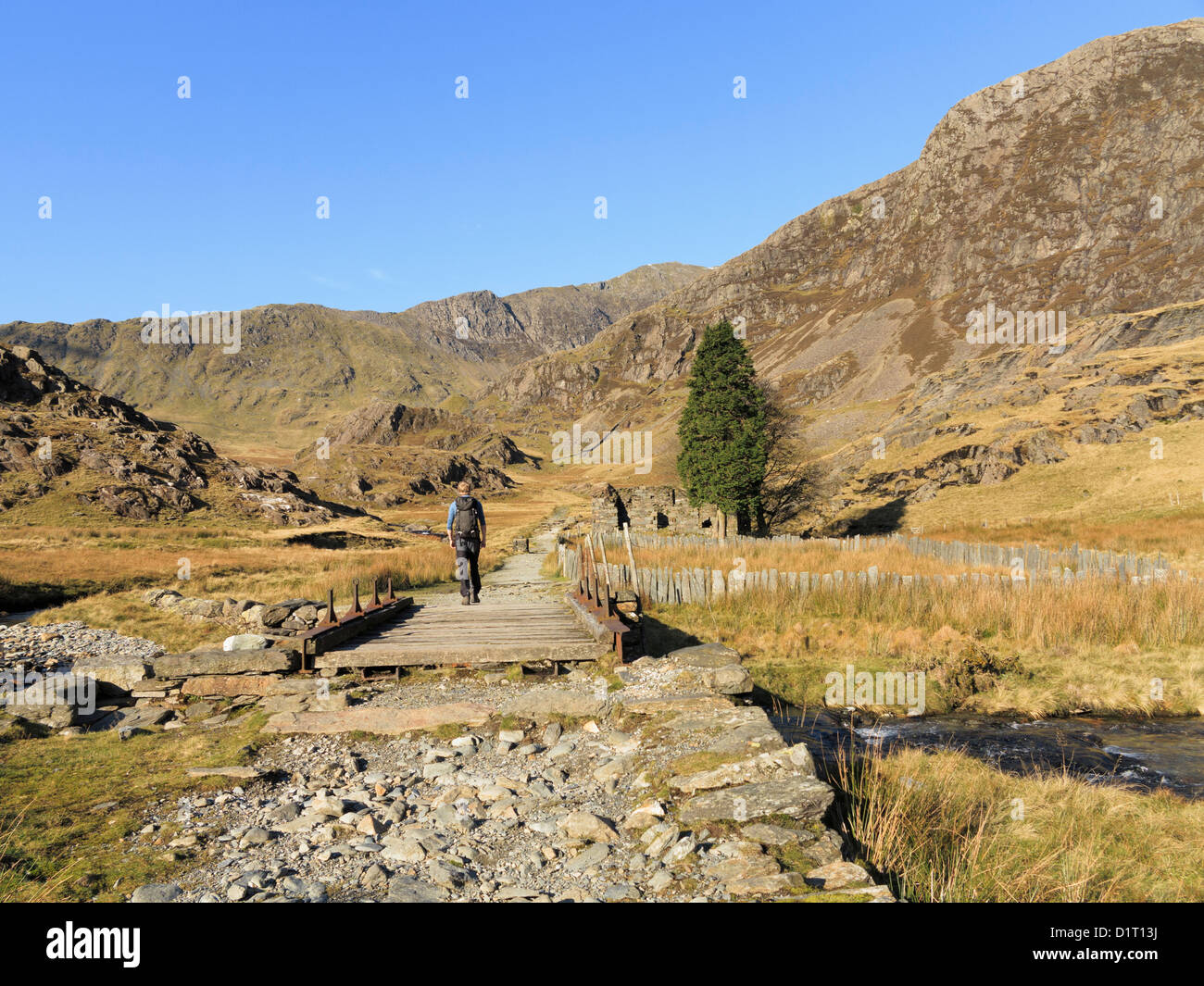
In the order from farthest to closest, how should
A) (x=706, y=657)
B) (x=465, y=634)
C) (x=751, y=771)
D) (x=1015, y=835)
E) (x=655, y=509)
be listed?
(x=655, y=509)
(x=465, y=634)
(x=706, y=657)
(x=1015, y=835)
(x=751, y=771)

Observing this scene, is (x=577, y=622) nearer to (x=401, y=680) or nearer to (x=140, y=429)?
(x=401, y=680)

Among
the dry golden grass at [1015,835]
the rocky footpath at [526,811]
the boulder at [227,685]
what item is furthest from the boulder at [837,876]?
the boulder at [227,685]

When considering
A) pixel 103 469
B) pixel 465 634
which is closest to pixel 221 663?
pixel 465 634

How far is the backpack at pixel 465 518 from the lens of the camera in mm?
12734

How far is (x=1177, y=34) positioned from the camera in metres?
183

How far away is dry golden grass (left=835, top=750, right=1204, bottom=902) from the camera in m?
4.43

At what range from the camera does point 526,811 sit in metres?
5.36

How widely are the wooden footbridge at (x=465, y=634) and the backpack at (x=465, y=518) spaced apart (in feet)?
5.52

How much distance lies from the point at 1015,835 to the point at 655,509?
39.5m

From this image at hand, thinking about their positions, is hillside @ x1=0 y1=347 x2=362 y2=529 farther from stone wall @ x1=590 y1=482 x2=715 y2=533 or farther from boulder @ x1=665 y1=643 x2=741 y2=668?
boulder @ x1=665 y1=643 x2=741 y2=668

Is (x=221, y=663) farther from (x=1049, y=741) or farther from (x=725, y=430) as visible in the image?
(x=725, y=430)

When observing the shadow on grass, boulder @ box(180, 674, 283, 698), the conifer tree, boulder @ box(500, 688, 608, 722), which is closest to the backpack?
the shadow on grass

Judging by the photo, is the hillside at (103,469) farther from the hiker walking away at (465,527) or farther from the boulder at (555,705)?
the boulder at (555,705)
